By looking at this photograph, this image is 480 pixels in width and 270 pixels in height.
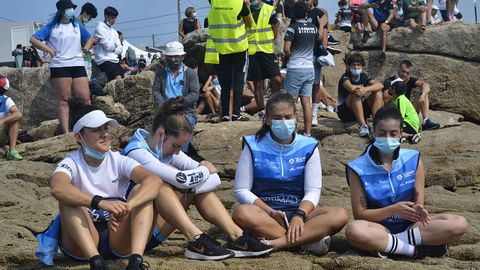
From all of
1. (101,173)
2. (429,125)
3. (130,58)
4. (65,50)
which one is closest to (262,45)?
(429,125)

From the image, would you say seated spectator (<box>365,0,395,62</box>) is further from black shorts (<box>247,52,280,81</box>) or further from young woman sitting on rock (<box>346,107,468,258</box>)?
young woman sitting on rock (<box>346,107,468,258</box>)

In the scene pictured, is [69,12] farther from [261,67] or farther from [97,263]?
[97,263]

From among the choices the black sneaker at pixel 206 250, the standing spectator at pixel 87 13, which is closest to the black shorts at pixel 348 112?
the standing spectator at pixel 87 13

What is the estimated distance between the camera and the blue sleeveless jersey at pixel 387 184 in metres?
5.53

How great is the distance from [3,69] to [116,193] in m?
10.2

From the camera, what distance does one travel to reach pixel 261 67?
11.2m

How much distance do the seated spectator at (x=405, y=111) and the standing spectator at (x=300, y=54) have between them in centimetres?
117

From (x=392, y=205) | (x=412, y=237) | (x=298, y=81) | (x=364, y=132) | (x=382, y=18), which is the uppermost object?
(x=382, y=18)

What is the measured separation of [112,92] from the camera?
41.1 ft

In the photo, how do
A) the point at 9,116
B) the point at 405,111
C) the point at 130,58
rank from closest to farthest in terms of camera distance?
the point at 405,111 < the point at 9,116 < the point at 130,58

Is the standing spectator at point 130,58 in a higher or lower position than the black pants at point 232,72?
lower

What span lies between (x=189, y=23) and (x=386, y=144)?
10.1 meters

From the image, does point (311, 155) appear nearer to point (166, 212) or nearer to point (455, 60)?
point (166, 212)

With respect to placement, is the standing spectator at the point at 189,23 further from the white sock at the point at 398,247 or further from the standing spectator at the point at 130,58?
the white sock at the point at 398,247
